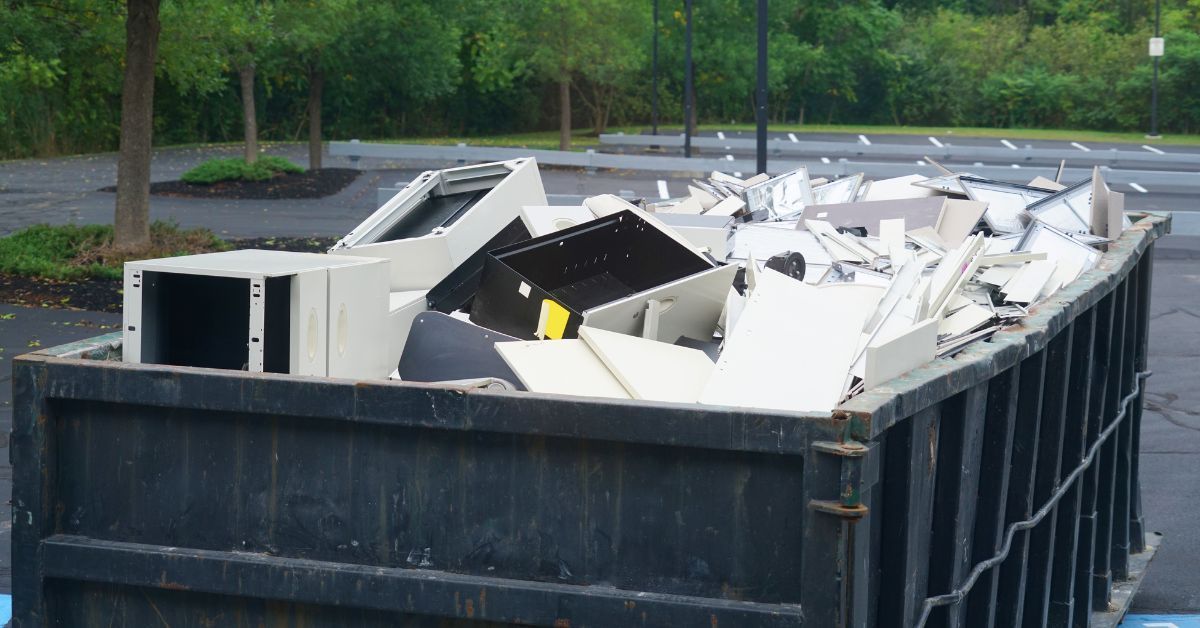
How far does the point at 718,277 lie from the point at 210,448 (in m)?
1.57

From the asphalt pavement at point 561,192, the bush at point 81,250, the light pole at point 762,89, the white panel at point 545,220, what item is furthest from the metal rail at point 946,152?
the white panel at point 545,220

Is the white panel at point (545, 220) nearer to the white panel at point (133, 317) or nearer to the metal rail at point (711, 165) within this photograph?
the white panel at point (133, 317)

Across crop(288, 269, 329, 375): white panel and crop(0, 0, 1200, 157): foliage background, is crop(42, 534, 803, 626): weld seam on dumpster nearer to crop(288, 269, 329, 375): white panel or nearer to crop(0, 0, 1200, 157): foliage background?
crop(288, 269, 329, 375): white panel

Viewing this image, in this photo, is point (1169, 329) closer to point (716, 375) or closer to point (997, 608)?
point (997, 608)

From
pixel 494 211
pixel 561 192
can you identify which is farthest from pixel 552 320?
pixel 561 192

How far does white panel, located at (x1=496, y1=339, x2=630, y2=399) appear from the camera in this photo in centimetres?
305

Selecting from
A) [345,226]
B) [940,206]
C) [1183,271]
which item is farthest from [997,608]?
[345,226]

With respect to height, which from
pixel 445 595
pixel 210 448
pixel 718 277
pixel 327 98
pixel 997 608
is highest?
pixel 327 98

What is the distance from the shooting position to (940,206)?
543 centimetres

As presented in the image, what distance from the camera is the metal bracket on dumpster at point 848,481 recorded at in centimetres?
237

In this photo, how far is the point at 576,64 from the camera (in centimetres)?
2952

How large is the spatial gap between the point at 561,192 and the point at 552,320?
19.4 metres

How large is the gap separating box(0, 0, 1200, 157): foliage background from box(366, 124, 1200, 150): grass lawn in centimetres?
119

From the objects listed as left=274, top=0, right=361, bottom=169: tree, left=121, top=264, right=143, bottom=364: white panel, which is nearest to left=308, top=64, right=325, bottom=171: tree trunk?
left=274, top=0, right=361, bottom=169: tree
